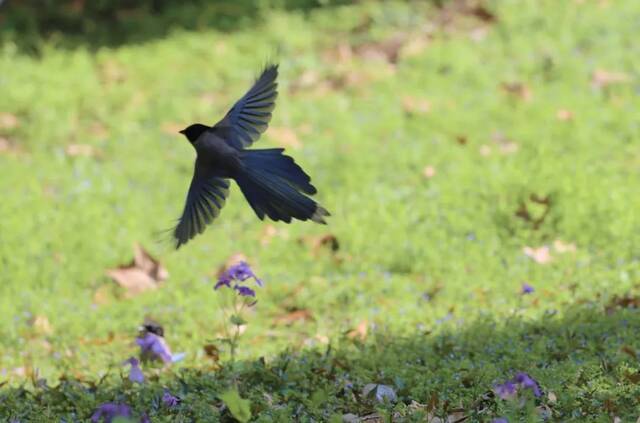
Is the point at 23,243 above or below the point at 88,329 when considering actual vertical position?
above

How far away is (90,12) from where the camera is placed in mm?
9602

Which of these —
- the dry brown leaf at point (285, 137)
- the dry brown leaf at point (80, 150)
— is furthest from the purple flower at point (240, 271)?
the dry brown leaf at point (80, 150)

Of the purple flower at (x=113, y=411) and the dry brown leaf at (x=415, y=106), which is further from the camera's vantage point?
the dry brown leaf at (x=415, y=106)

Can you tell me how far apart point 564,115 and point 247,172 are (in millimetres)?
4364

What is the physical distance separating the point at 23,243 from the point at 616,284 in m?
3.45

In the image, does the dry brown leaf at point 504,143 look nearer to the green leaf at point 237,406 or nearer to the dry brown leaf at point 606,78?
the dry brown leaf at point 606,78

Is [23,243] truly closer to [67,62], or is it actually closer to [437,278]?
[437,278]

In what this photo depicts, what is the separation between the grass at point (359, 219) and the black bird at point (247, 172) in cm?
72

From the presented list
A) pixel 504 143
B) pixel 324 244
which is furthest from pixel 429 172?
pixel 324 244

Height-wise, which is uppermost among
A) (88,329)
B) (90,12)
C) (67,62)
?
(90,12)

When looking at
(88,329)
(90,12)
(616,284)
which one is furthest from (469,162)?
(90,12)

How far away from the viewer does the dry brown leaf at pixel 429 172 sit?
6.65 meters

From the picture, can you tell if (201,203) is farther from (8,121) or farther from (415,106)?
(8,121)

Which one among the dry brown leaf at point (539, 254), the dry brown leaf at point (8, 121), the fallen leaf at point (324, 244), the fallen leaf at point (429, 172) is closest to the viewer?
the dry brown leaf at point (539, 254)
